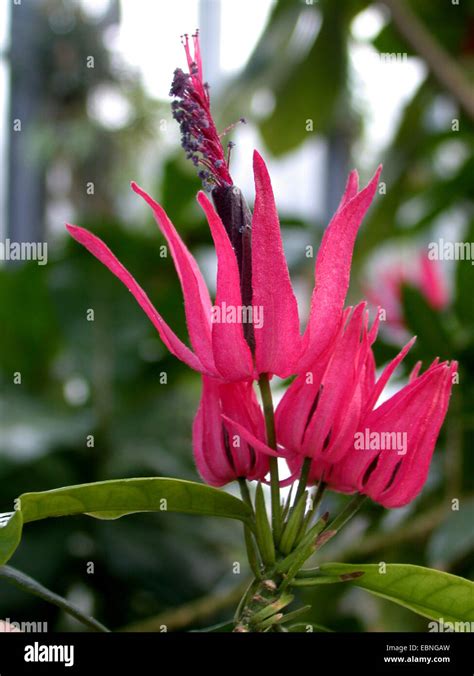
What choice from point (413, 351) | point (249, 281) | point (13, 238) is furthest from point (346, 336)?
point (13, 238)

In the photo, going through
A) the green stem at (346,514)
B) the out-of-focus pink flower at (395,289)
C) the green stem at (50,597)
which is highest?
the out-of-focus pink flower at (395,289)

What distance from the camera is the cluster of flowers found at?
1.03 ft

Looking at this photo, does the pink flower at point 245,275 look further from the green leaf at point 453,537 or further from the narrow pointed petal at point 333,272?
the green leaf at point 453,537

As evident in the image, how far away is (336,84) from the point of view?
149 centimetres

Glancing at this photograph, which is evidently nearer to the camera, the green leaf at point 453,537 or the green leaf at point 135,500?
the green leaf at point 135,500

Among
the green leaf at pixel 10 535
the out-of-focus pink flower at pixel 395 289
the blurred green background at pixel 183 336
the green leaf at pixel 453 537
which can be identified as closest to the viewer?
the green leaf at pixel 10 535

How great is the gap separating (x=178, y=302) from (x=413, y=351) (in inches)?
13.1

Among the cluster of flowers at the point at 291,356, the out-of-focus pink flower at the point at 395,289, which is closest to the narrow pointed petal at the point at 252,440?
the cluster of flowers at the point at 291,356

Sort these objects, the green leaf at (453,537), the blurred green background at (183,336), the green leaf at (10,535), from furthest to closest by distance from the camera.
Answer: the blurred green background at (183,336) < the green leaf at (453,537) < the green leaf at (10,535)

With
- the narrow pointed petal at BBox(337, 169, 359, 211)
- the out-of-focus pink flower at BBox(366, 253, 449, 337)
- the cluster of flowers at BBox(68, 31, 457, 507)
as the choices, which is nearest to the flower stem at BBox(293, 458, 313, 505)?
the cluster of flowers at BBox(68, 31, 457, 507)

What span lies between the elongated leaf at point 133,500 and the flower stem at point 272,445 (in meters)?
0.01

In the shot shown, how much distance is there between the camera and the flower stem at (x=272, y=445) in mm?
333

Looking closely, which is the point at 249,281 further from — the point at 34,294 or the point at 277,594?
the point at 34,294

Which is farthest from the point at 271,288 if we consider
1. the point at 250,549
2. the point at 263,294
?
the point at 250,549
